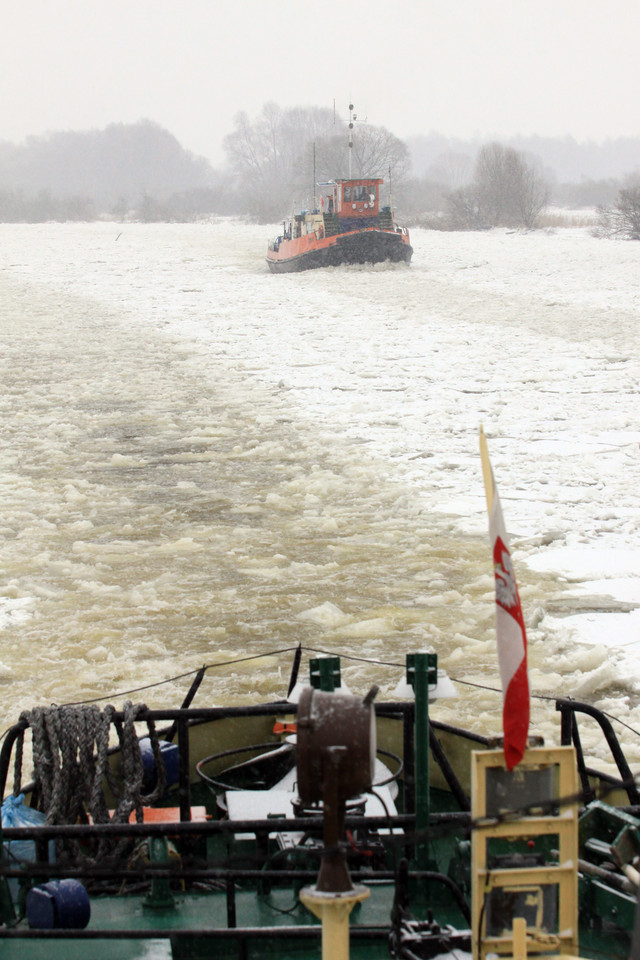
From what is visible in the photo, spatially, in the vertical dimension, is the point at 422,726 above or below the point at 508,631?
below

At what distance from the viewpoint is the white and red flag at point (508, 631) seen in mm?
2160

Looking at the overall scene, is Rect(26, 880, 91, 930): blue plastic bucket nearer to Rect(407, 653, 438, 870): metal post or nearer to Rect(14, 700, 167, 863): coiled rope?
Rect(14, 700, 167, 863): coiled rope

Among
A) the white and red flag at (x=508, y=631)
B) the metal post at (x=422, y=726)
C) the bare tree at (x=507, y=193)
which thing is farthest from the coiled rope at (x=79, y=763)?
the bare tree at (x=507, y=193)

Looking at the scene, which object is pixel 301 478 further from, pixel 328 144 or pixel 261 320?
pixel 328 144

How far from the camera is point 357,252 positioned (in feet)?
92.3

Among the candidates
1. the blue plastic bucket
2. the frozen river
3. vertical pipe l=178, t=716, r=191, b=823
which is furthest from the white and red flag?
the frozen river

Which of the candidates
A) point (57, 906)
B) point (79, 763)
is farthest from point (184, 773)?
point (57, 906)

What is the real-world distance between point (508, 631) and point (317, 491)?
7.60 meters

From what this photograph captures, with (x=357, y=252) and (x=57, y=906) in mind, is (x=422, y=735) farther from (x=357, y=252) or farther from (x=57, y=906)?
(x=357, y=252)

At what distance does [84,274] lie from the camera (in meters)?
28.2

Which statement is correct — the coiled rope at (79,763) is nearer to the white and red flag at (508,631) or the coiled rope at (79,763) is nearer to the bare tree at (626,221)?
the white and red flag at (508,631)

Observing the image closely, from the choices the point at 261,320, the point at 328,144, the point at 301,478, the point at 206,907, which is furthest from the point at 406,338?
the point at 328,144

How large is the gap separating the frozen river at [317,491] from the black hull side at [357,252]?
5.67 metres

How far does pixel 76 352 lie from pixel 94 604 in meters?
11.2
